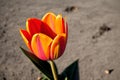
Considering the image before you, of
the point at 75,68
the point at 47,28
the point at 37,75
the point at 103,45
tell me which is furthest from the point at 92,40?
the point at 47,28

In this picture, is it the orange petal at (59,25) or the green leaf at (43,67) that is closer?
the orange petal at (59,25)

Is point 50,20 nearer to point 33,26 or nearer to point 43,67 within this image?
point 33,26

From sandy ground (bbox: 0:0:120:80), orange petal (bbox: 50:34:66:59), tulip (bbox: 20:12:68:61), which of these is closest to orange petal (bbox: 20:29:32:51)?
tulip (bbox: 20:12:68:61)

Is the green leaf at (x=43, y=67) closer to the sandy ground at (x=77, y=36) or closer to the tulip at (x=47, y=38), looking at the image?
the tulip at (x=47, y=38)

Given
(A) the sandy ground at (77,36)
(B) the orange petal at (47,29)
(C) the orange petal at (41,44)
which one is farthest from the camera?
(A) the sandy ground at (77,36)

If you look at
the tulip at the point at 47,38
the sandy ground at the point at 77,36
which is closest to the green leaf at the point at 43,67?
the tulip at the point at 47,38

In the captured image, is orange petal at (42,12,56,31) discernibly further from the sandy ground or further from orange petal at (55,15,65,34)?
the sandy ground

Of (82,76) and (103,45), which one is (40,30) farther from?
(103,45)

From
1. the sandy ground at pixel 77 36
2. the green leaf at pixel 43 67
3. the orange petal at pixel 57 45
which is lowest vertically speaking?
the sandy ground at pixel 77 36
